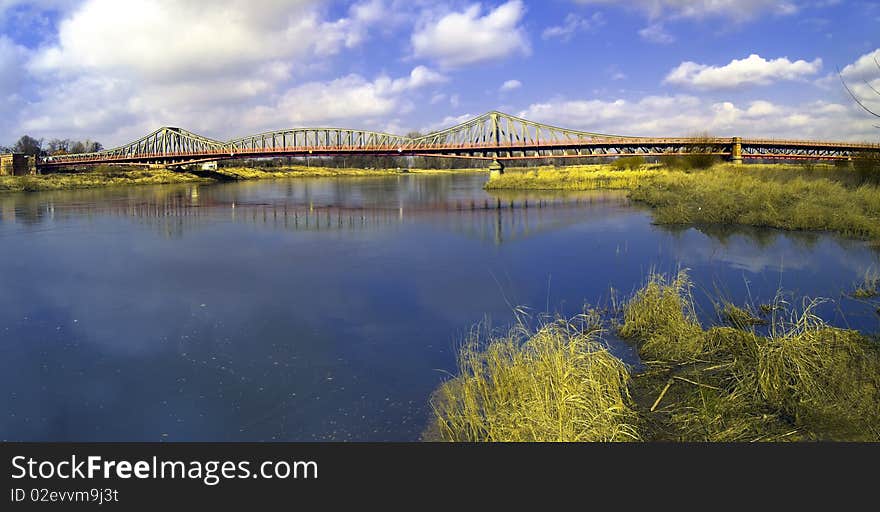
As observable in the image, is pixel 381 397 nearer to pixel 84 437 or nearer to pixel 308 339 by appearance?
pixel 308 339

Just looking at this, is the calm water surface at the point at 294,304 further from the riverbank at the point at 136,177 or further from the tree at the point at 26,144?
the tree at the point at 26,144

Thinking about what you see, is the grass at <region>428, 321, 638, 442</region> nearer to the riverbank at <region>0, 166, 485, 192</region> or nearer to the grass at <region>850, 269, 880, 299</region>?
the grass at <region>850, 269, 880, 299</region>

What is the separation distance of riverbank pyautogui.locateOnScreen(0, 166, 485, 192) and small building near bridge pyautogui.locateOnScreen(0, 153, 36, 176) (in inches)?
116

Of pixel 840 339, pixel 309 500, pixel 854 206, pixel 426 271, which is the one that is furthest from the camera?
pixel 854 206

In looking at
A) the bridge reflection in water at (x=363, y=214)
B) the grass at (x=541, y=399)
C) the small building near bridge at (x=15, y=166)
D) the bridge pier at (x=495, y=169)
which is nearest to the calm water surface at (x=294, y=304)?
the grass at (x=541, y=399)

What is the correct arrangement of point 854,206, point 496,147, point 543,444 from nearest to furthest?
point 543,444, point 854,206, point 496,147

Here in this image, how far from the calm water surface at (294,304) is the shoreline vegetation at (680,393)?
0.75m

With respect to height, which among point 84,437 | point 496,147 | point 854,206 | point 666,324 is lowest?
point 84,437

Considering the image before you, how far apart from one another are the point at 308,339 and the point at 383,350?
114 cm

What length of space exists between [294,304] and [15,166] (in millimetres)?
64900

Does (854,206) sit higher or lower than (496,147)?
lower

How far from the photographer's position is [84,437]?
15.9 ft

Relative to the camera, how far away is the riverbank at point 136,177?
49656 millimetres

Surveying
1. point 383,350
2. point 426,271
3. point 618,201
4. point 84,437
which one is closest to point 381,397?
point 383,350
